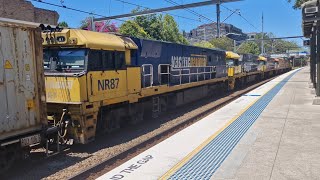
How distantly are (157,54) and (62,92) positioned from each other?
5.56m

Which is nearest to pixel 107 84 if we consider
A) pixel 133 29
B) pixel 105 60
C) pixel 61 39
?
pixel 105 60

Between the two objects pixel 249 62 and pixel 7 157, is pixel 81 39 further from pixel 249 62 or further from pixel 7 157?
pixel 249 62

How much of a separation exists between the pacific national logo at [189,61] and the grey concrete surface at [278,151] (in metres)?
4.80

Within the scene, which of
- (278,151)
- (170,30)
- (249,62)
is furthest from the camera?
(170,30)

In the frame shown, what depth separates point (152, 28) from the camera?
46.8 meters

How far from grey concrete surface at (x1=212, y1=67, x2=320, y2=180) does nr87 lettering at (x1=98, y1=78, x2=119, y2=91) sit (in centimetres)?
400

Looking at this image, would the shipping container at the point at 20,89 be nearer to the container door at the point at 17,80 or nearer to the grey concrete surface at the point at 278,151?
the container door at the point at 17,80

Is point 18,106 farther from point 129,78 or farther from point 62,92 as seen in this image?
point 129,78

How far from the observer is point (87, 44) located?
900 centimetres

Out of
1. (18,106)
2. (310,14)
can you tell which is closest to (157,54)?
(310,14)

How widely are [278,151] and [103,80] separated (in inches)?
197

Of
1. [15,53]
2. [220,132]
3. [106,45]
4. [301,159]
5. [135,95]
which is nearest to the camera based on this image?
[15,53]

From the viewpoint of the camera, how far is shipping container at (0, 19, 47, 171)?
6.66m

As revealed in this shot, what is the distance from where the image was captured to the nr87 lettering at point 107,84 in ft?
31.3
